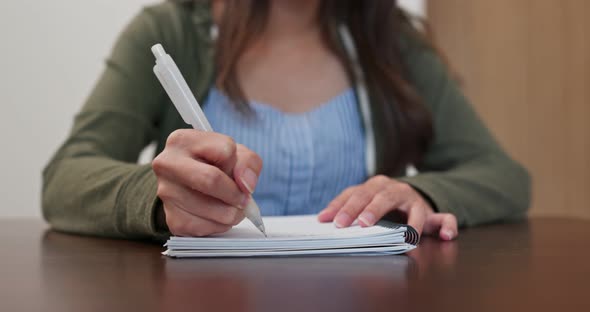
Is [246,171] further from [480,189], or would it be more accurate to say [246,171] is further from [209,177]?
[480,189]

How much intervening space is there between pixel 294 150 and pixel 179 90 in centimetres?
53

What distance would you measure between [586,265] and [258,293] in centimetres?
30

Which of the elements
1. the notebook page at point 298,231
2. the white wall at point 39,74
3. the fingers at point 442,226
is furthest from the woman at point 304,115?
the white wall at point 39,74

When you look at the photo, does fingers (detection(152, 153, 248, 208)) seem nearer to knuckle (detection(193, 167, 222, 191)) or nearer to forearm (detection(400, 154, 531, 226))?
knuckle (detection(193, 167, 222, 191))

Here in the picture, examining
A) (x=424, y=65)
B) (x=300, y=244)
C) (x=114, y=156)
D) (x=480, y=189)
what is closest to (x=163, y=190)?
→ (x=300, y=244)

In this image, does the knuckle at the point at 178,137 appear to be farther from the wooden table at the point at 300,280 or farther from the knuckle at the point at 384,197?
the knuckle at the point at 384,197

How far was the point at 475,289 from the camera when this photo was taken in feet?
1.39

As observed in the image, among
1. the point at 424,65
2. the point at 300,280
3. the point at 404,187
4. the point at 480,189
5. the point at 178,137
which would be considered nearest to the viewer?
the point at 300,280

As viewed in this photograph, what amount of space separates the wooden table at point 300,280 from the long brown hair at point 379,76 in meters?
0.48

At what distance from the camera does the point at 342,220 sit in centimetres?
63

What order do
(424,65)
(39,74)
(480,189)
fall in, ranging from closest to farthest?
(480,189) < (424,65) < (39,74)

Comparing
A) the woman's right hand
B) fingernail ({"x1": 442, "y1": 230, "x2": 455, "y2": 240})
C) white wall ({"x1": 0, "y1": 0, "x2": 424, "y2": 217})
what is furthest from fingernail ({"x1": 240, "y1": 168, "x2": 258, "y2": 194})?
white wall ({"x1": 0, "y1": 0, "x2": 424, "y2": 217})

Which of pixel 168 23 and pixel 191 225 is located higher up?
pixel 168 23

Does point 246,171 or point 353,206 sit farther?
→ point 353,206
